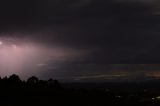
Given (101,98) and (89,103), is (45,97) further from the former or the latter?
(101,98)

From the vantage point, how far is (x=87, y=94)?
11906 centimetres

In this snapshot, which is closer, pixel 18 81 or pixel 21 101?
pixel 21 101

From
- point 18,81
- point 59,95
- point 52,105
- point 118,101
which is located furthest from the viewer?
point 18,81

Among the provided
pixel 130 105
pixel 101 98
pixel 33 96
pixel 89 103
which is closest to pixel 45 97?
pixel 33 96

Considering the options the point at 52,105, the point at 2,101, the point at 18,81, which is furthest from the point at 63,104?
the point at 18,81

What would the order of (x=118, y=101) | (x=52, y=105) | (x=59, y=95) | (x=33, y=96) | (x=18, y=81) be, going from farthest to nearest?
1. (x=18, y=81)
2. (x=118, y=101)
3. (x=59, y=95)
4. (x=33, y=96)
5. (x=52, y=105)

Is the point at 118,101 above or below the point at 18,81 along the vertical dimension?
below

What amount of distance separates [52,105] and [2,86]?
25.3 m

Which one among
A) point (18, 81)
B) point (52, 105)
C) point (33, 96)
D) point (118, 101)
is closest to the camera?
point (52, 105)

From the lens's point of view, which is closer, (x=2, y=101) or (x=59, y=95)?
(x=2, y=101)

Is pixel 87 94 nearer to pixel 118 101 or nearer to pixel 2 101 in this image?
pixel 118 101

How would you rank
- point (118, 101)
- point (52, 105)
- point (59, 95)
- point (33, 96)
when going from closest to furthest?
1. point (52, 105)
2. point (33, 96)
3. point (59, 95)
4. point (118, 101)

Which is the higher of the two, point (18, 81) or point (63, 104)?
point (18, 81)

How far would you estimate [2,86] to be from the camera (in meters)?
116
